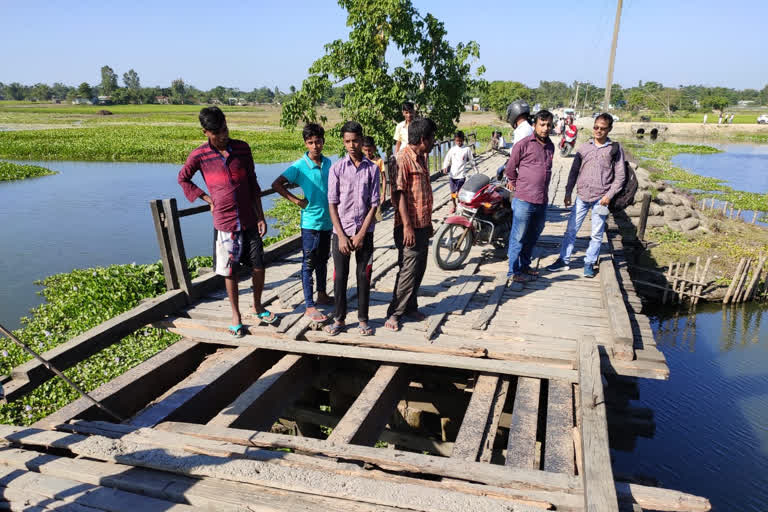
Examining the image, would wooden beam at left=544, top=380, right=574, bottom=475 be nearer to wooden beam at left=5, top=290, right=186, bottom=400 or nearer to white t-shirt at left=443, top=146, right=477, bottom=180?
wooden beam at left=5, top=290, right=186, bottom=400

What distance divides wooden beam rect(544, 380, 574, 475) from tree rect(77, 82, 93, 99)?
15103 cm

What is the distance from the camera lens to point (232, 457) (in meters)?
2.82

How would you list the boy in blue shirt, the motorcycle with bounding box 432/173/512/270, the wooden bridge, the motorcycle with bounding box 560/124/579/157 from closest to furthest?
the wooden bridge → the boy in blue shirt → the motorcycle with bounding box 432/173/512/270 → the motorcycle with bounding box 560/124/579/157

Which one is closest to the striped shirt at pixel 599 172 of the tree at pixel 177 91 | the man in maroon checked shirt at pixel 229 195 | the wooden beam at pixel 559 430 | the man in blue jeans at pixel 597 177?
the man in blue jeans at pixel 597 177

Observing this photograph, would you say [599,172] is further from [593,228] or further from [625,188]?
[593,228]

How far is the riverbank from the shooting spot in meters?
23.1

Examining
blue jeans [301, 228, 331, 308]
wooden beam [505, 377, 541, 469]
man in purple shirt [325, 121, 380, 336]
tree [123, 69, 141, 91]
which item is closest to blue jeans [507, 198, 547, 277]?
wooden beam [505, 377, 541, 469]

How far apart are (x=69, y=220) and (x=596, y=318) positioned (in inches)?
673

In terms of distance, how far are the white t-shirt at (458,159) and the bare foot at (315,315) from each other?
432 centimetres

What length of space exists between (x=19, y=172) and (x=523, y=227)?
89.6 ft

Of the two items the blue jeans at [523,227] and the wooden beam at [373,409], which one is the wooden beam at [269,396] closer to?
the wooden beam at [373,409]

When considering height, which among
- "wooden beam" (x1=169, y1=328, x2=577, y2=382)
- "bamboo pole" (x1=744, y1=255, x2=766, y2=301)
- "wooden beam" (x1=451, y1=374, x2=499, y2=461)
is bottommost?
"bamboo pole" (x1=744, y1=255, x2=766, y2=301)

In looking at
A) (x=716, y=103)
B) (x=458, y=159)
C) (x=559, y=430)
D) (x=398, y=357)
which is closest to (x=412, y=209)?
(x=398, y=357)

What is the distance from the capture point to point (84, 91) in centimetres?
12588
